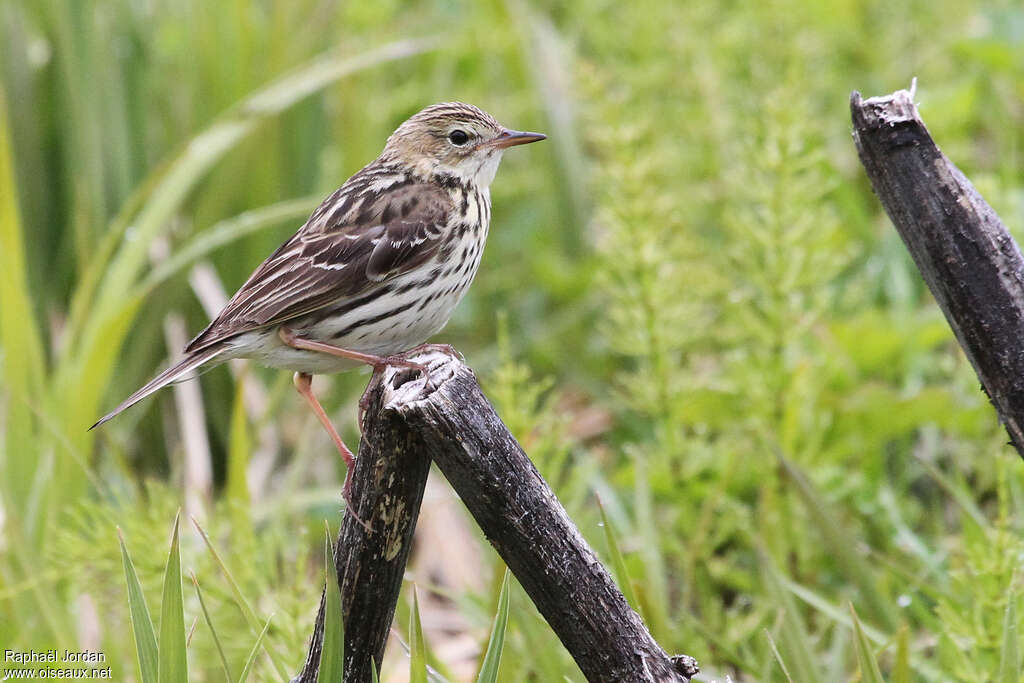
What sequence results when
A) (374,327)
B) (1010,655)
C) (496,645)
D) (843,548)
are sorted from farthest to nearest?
(843,548) < (374,327) < (1010,655) < (496,645)

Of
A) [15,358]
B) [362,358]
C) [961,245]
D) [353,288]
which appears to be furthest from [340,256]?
[961,245]

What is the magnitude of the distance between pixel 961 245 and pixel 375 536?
3.99 feet

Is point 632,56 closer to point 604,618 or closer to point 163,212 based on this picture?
point 163,212

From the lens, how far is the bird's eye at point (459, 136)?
4168 mm

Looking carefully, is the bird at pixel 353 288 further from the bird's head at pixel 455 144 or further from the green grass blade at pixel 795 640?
the green grass blade at pixel 795 640

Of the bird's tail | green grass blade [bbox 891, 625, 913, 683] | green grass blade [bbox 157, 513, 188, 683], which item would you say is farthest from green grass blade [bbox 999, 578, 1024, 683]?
the bird's tail

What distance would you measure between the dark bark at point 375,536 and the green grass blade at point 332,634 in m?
0.14

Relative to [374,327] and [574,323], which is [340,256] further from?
[574,323]

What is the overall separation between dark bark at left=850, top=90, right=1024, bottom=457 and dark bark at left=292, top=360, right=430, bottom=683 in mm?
986

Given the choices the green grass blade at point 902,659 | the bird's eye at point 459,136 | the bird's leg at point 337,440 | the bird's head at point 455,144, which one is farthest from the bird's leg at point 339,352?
the green grass blade at point 902,659

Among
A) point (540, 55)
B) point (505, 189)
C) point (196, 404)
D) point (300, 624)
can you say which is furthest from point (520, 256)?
point (300, 624)

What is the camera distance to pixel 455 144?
13.7 feet

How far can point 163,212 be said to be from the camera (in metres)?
4.80

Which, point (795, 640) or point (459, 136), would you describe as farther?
point (459, 136)
